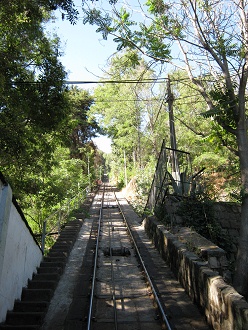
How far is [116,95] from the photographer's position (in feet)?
98.2

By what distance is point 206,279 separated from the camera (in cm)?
520

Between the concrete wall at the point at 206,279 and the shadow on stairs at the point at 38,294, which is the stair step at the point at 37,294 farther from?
the concrete wall at the point at 206,279

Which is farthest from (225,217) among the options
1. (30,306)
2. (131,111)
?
(131,111)

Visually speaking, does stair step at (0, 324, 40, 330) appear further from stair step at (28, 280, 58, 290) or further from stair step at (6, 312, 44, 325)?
stair step at (28, 280, 58, 290)

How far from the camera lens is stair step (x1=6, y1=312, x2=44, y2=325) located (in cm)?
519

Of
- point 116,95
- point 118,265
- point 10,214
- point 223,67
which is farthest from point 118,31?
point 116,95

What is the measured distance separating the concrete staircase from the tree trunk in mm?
4218

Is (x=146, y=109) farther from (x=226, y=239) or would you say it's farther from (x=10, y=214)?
(x=10, y=214)

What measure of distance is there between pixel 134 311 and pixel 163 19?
24.1 ft

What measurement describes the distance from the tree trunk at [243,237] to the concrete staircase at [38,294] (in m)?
4.22

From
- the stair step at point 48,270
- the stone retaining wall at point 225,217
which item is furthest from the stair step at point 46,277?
the stone retaining wall at point 225,217

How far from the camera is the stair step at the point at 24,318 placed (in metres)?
5.19

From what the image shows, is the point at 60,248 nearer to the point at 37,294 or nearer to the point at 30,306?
the point at 37,294

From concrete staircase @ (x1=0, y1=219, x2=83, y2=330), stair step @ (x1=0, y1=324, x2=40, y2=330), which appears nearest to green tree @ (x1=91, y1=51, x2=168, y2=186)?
concrete staircase @ (x1=0, y1=219, x2=83, y2=330)
